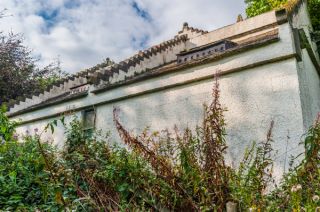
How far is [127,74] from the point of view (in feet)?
29.9

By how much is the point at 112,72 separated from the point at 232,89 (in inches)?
163

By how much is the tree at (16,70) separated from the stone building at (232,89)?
6.94 meters

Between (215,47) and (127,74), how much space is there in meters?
2.79

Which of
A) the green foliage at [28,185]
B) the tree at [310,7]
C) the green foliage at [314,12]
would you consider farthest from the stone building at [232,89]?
the green foliage at [28,185]

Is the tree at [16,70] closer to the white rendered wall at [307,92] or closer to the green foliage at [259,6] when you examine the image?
the green foliage at [259,6]

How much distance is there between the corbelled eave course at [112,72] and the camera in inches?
365

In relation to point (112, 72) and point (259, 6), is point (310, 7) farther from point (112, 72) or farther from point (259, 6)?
point (112, 72)

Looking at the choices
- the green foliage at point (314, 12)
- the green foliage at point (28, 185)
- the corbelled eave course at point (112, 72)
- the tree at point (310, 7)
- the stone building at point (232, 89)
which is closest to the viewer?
the green foliage at point (28, 185)

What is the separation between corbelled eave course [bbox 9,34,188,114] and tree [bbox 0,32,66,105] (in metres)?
3.49

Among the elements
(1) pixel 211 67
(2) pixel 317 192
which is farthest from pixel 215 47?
(2) pixel 317 192

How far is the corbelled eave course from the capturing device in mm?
9273

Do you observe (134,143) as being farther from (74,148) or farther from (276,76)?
(276,76)

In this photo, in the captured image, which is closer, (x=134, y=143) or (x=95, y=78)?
(x=134, y=143)

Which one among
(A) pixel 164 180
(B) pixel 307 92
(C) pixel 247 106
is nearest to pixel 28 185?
(A) pixel 164 180
